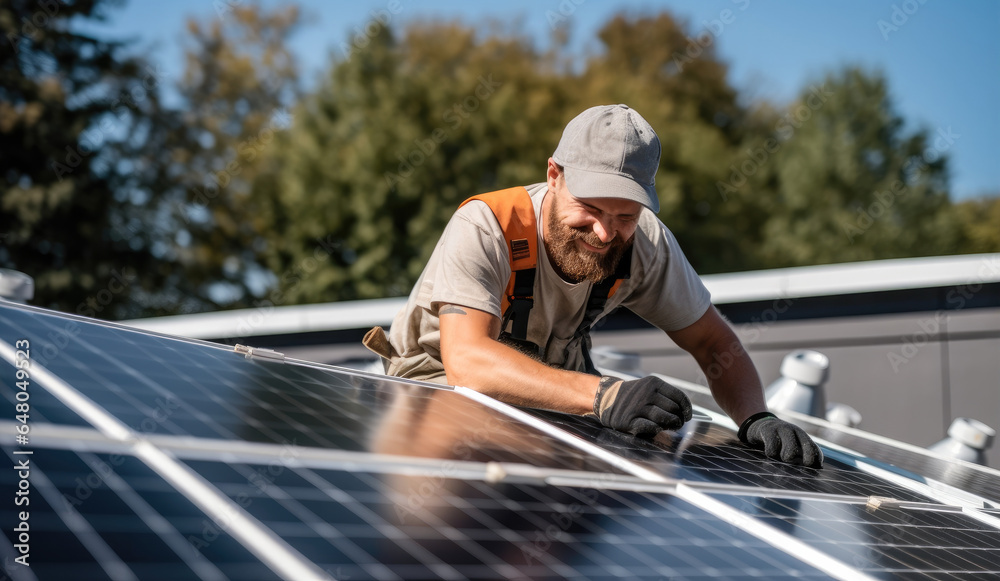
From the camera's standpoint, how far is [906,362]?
719cm

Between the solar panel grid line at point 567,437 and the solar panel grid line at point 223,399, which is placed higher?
the solar panel grid line at point 223,399

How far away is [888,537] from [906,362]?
5.46 meters

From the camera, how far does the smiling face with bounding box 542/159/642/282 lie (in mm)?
3607

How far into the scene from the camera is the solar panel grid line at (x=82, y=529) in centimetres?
113

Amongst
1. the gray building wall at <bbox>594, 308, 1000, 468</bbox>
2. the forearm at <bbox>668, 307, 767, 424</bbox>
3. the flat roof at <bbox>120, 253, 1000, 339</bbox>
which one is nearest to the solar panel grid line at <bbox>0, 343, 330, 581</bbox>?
the forearm at <bbox>668, 307, 767, 424</bbox>

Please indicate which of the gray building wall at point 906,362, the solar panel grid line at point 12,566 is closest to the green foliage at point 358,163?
the gray building wall at point 906,362

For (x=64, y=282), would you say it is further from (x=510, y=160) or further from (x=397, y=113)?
(x=510, y=160)

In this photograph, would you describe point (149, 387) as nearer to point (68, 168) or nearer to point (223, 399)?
point (223, 399)

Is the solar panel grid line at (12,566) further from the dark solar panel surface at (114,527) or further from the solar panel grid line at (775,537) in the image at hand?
the solar panel grid line at (775,537)

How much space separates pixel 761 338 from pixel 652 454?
17.4ft

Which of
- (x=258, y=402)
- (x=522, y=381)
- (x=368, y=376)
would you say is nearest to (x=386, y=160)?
(x=522, y=381)

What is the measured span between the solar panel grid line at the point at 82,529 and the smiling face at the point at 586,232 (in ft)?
8.44

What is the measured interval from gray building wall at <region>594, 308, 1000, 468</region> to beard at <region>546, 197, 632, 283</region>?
4.25 metres

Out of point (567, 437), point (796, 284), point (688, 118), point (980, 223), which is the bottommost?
point (567, 437)
